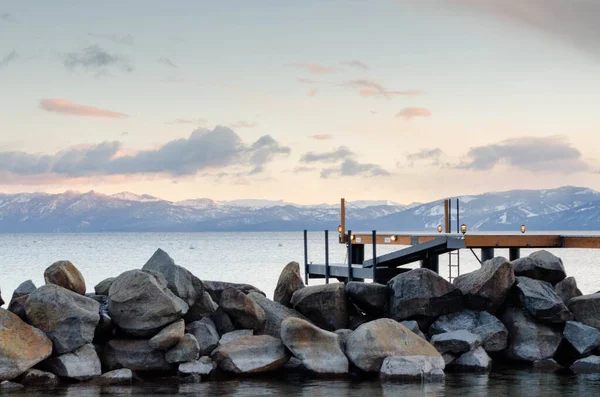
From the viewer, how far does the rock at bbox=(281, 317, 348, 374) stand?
60.3 feet

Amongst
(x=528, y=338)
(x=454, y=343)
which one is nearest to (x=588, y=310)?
(x=528, y=338)

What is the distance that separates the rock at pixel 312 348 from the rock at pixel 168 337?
2.16 metres

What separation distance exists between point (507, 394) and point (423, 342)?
2485mm

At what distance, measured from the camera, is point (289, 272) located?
77.2ft

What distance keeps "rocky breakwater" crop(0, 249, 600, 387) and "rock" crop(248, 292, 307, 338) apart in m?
0.04

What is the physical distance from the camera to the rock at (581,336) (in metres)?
20.3

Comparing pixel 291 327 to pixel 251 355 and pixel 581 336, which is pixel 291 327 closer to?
pixel 251 355

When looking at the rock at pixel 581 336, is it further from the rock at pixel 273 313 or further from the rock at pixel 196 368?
the rock at pixel 196 368

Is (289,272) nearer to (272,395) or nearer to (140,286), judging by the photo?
(140,286)

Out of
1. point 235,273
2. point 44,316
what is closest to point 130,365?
point 44,316

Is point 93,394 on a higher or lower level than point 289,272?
lower

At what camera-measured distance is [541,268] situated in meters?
23.4

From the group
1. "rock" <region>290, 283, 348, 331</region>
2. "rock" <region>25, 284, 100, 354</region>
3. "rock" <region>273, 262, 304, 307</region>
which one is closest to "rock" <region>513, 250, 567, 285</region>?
"rock" <region>290, 283, 348, 331</region>

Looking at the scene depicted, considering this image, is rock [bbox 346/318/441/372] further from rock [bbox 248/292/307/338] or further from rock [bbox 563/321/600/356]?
rock [bbox 563/321/600/356]
